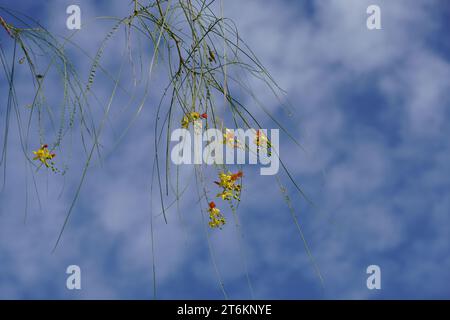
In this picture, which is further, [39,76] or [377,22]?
[377,22]

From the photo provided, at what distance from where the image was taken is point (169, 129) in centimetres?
104

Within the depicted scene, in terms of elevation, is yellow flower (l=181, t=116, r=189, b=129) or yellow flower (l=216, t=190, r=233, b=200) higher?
yellow flower (l=181, t=116, r=189, b=129)

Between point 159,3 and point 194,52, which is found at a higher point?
point 159,3

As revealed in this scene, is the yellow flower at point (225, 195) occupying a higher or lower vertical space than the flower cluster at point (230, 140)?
lower

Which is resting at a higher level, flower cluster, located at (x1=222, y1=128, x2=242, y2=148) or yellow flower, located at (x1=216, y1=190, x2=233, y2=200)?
flower cluster, located at (x1=222, y1=128, x2=242, y2=148)

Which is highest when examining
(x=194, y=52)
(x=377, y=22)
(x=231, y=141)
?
(x=377, y=22)

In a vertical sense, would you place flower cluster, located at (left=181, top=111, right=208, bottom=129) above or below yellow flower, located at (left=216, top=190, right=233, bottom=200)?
above

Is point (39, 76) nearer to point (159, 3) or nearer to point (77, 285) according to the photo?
point (159, 3)

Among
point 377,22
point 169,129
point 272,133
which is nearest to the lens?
point 169,129

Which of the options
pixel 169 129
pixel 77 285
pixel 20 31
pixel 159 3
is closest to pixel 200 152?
pixel 169 129

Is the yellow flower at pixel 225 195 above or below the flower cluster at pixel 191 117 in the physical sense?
below

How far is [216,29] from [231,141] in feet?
0.69
